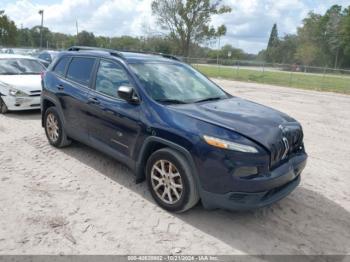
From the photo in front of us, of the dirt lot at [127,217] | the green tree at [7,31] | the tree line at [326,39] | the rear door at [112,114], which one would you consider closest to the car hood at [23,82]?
the dirt lot at [127,217]

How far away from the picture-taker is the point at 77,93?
4.80 meters

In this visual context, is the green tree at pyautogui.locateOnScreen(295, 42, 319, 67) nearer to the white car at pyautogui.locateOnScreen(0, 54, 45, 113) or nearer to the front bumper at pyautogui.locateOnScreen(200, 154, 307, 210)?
the white car at pyautogui.locateOnScreen(0, 54, 45, 113)

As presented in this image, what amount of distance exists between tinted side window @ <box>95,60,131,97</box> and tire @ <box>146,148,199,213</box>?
1109 millimetres

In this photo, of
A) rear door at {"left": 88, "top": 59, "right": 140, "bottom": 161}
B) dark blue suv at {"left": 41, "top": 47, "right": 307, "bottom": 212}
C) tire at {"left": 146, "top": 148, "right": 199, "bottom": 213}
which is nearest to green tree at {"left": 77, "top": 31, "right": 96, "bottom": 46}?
dark blue suv at {"left": 41, "top": 47, "right": 307, "bottom": 212}

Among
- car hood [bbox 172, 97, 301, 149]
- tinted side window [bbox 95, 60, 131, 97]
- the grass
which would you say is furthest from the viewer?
the grass

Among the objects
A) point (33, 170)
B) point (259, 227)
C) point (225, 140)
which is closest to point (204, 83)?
point (225, 140)

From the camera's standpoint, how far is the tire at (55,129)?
17.6 feet

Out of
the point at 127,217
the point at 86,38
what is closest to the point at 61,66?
the point at 127,217

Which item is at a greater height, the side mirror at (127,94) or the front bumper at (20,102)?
the side mirror at (127,94)

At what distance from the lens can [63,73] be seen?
5.30 metres

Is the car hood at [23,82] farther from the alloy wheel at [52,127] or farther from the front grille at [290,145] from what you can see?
the front grille at [290,145]

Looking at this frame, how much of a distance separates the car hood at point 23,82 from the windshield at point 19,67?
39 centimetres

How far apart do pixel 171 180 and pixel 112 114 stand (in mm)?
1230

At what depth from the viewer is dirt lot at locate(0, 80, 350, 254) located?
3.11 meters
